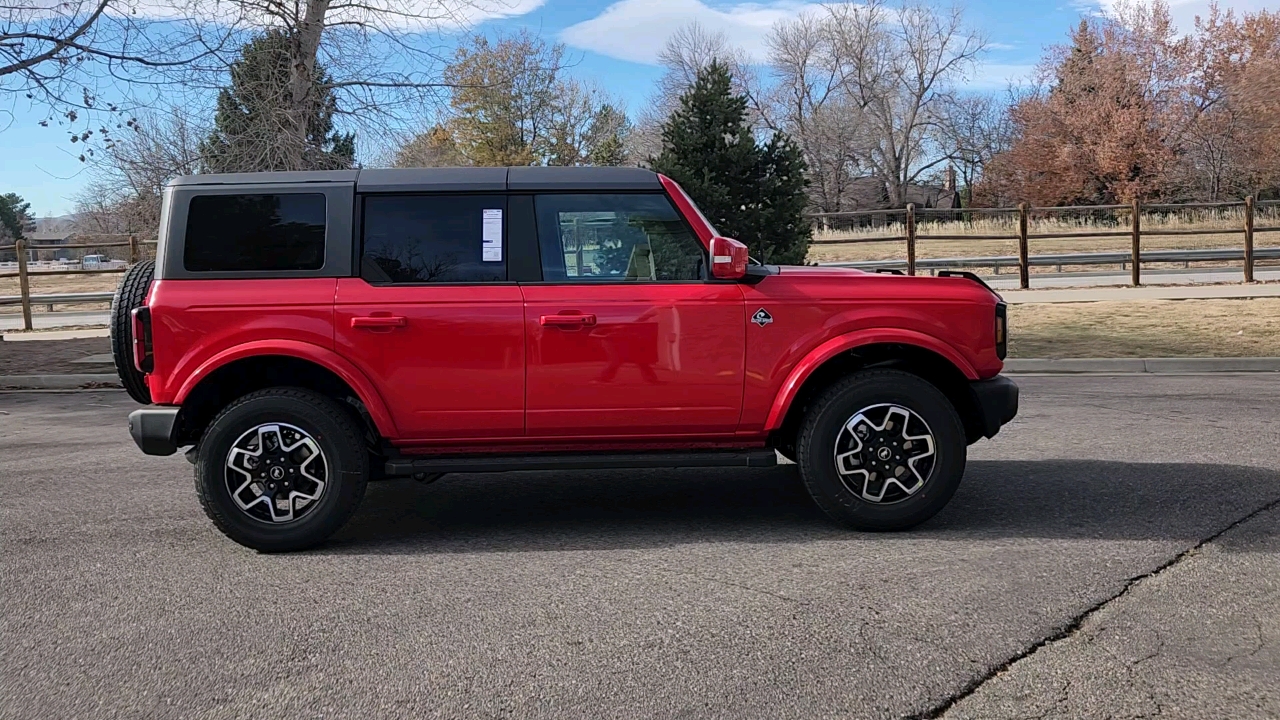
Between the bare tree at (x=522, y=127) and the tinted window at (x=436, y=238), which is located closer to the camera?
the tinted window at (x=436, y=238)

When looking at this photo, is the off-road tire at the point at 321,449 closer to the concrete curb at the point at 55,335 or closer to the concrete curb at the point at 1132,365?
the concrete curb at the point at 1132,365

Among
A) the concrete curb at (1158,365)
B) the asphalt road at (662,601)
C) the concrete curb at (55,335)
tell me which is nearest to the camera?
the asphalt road at (662,601)

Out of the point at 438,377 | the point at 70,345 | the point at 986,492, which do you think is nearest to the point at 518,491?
the point at 438,377

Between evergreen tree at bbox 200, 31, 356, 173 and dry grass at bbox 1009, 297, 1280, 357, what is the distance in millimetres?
10653

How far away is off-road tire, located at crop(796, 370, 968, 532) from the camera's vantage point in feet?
17.0

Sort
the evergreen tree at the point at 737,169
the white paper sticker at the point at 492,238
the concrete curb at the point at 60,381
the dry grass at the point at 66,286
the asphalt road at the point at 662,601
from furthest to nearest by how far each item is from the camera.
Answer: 1. the dry grass at the point at 66,286
2. the evergreen tree at the point at 737,169
3. the concrete curb at the point at 60,381
4. the white paper sticker at the point at 492,238
5. the asphalt road at the point at 662,601

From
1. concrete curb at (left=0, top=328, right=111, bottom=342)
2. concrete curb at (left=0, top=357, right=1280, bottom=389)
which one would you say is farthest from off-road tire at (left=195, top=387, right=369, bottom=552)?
concrete curb at (left=0, top=328, right=111, bottom=342)

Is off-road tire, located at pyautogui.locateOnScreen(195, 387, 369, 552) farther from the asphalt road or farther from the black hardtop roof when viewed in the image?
the black hardtop roof

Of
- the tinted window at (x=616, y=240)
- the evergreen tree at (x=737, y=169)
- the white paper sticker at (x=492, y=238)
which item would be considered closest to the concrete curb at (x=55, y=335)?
the evergreen tree at (x=737, y=169)

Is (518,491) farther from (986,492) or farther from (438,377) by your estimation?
(986,492)

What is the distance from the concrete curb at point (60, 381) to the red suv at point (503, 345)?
8429 mm

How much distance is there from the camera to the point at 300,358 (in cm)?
511

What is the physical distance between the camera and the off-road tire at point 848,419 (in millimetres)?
5180

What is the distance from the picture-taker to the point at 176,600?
4.50 meters
